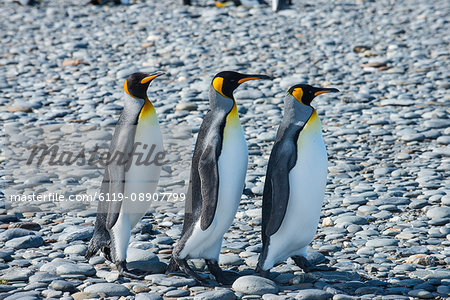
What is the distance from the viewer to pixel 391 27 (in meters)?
10.3

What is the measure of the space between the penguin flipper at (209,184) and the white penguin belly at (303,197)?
1.09 ft

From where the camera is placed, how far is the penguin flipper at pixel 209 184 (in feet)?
10.5

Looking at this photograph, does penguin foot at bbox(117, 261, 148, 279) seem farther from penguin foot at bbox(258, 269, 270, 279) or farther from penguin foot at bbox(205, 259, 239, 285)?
penguin foot at bbox(258, 269, 270, 279)

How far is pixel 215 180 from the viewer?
3.21 meters

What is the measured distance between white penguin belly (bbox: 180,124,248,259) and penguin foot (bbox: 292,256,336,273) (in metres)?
0.40

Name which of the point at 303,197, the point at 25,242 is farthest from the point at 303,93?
the point at 25,242

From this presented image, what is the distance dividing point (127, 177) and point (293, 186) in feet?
2.61

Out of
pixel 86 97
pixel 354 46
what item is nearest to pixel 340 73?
pixel 354 46

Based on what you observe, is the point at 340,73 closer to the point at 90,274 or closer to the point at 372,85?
the point at 372,85

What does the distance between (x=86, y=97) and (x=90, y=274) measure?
425 cm

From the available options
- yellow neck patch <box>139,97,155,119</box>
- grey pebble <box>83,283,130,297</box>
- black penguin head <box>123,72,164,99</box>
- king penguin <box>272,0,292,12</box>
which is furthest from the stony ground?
black penguin head <box>123,72,164,99</box>

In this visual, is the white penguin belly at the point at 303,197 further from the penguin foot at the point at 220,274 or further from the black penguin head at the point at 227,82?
the black penguin head at the point at 227,82

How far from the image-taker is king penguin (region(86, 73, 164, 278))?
135 inches

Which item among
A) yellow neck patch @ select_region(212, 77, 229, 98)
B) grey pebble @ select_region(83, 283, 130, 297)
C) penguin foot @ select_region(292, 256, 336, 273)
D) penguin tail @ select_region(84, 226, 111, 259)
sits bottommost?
grey pebble @ select_region(83, 283, 130, 297)
